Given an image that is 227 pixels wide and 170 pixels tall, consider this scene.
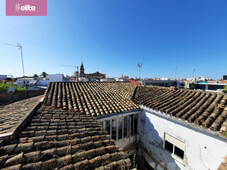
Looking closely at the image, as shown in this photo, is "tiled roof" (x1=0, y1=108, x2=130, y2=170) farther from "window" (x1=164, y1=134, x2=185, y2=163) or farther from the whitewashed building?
"window" (x1=164, y1=134, x2=185, y2=163)

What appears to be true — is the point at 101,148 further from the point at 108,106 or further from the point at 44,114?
the point at 108,106

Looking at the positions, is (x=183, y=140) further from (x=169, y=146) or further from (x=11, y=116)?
(x=11, y=116)

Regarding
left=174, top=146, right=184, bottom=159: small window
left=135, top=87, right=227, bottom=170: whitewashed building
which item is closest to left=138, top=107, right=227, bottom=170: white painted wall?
left=135, top=87, right=227, bottom=170: whitewashed building

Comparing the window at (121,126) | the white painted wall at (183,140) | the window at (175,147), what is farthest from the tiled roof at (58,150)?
the window at (175,147)

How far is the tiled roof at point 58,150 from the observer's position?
6.92 feet

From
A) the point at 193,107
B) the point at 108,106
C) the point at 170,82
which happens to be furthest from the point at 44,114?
the point at 170,82

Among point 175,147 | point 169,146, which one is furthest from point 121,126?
point 175,147

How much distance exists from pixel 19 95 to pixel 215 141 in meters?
26.4

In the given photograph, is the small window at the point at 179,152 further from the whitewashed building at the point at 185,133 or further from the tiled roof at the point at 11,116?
the tiled roof at the point at 11,116

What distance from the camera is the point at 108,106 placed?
264 inches

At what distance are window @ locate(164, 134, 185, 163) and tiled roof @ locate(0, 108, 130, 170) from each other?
4777 mm

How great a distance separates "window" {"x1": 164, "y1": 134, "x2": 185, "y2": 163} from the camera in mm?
5617

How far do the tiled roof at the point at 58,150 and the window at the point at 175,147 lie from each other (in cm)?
478

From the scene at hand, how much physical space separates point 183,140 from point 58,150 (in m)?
6.19
